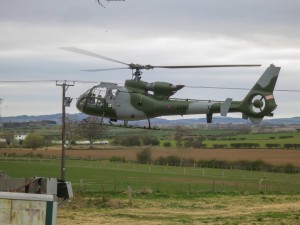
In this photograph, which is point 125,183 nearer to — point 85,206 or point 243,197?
point 243,197

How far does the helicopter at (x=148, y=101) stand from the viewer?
88.8 feet

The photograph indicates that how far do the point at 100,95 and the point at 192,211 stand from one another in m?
17.7

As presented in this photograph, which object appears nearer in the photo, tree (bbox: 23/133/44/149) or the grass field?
the grass field

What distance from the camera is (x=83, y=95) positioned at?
28.7 m

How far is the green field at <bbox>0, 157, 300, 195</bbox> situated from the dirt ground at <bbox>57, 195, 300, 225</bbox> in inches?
237

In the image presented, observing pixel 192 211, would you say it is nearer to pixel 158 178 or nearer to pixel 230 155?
pixel 158 178

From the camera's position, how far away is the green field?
2315 inches

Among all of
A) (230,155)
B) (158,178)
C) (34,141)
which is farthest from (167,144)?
(158,178)

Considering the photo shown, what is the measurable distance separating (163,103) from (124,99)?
5.88 feet

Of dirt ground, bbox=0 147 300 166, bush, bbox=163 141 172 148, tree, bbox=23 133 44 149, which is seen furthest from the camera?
tree, bbox=23 133 44 149

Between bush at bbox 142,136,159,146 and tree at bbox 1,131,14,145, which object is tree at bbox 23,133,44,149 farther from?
bush at bbox 142,136,159,146

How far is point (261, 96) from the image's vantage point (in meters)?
27.0

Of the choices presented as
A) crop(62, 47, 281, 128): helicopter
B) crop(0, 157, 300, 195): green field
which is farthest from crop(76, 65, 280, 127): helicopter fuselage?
crop(0, 157, 300, 195): green field

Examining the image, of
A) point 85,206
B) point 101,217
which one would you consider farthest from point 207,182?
point 101,217
